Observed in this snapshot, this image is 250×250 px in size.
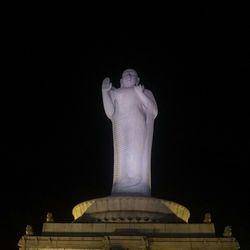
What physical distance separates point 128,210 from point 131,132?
2.50 m

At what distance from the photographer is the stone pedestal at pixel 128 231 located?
12.1m

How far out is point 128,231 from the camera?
40.8ft

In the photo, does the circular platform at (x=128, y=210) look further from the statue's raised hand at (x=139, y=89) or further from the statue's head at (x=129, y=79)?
the statue's head at (x=129, y=79)

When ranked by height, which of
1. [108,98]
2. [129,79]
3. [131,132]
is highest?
[129,79]

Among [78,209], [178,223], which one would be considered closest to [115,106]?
[78,209]

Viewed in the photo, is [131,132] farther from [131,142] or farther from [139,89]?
[139,89]

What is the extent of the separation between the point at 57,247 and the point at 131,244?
148 centimetres

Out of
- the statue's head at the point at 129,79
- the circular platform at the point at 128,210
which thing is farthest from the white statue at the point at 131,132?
the circular platform at the point at 128,210

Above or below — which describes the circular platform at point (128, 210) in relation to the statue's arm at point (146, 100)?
below

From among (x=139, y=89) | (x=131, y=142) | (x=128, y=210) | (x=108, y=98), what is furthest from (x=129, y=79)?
(x=128, y=210)

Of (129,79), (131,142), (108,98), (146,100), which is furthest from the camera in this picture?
(129,79)

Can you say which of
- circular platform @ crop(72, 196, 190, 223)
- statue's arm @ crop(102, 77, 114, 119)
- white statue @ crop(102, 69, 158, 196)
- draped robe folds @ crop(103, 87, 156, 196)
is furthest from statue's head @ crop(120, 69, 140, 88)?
circular platform @ crop(72, 196, 190, 223)

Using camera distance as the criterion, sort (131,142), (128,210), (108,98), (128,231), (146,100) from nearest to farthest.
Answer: (128,231) → (128,210) → (131,142) → (146,100) → (108,98)

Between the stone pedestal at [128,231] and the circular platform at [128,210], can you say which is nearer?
the stone pedestal at [128,231]
